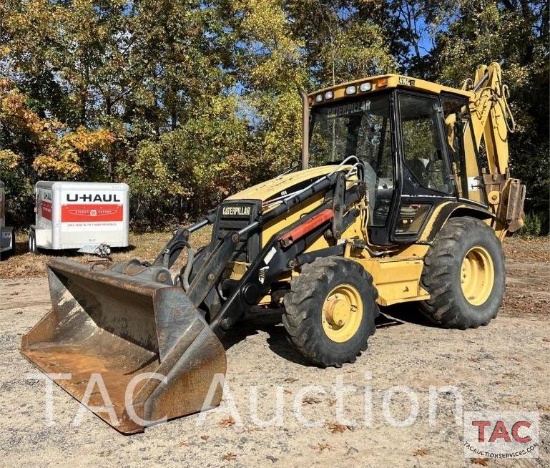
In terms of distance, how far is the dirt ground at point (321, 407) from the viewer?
3.55 m

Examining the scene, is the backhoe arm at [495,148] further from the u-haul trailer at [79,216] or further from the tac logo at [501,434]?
the u-haul trailer at [79,216]

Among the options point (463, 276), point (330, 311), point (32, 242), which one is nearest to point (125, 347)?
point (330, 311)

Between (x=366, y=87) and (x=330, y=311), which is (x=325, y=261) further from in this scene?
(x=366, y=87)

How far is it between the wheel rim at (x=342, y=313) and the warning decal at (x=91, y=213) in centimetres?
964

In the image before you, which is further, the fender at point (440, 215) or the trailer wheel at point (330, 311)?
the fender at point (440, 215)

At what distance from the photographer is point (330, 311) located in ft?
16.5

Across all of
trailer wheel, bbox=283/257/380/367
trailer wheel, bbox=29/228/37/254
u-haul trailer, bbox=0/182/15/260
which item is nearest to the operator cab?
trailer wheel, bbox=283/257/380/367

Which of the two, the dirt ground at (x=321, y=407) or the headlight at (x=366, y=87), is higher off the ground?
the headlight at (x=366, y=87)

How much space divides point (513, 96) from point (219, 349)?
54.8 ft

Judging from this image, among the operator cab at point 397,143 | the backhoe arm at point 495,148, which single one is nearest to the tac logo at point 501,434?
the operator cab at point 397,143

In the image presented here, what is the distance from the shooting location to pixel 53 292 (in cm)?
581

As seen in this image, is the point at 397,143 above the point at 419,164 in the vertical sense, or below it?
above

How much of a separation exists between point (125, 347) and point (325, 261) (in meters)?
1.93

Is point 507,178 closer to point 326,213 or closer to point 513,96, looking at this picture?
point 326,213
